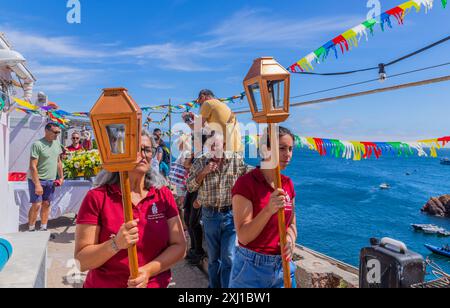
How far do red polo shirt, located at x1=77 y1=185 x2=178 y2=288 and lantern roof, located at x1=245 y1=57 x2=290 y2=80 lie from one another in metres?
0.90

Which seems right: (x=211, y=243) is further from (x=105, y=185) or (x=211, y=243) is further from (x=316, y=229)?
(x=316, y=229)

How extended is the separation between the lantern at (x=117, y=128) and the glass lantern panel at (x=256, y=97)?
620mm

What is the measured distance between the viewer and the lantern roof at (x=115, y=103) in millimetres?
1347

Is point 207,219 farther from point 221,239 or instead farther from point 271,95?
point 271,95

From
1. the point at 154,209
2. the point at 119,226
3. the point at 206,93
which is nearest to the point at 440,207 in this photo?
the point at 206,93

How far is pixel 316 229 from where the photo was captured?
193 feet

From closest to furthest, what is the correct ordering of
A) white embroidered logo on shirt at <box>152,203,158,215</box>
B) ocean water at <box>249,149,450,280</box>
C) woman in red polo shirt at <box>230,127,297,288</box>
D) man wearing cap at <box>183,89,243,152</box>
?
white embroidered logo on shirt at <box>152,203,158,215</box> → woman in red polo shirt at <box>230,127,297,288</box> → man wearing cap at <box>183,89,243,152</box> → ocean water at <box>249,149,450,280</box>

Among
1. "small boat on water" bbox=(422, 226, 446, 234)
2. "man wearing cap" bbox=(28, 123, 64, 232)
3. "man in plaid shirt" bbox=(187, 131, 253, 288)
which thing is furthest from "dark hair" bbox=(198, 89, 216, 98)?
"small boat on water" bbox=(422, 226, 446, 234)

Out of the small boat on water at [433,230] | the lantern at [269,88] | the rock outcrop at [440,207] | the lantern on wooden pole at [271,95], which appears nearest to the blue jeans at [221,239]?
the lantern on wooden pole at [271,95]

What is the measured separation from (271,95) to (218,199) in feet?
5.05

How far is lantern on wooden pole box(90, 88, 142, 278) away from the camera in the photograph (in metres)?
1.35

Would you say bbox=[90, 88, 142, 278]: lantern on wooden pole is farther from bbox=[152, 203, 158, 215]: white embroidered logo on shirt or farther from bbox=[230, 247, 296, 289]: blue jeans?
bbox=[230, 247, 296, 289]: blue jeans

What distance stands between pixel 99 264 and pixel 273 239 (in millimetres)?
1069
